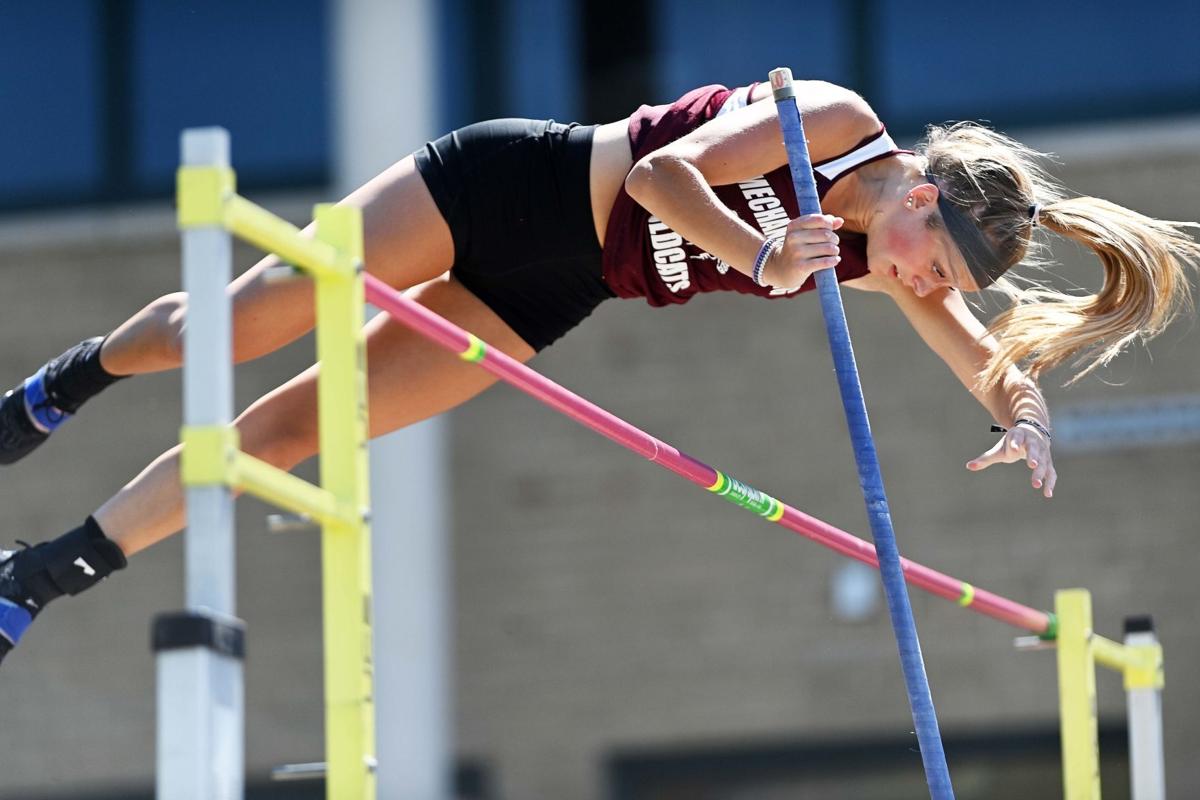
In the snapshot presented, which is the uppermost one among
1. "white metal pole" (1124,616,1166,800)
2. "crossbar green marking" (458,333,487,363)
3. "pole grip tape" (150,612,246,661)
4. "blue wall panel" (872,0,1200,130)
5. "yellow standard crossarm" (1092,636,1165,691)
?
"blue wall panel" (872,0,1200,130)

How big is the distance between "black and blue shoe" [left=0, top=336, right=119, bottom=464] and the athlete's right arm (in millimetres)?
1067

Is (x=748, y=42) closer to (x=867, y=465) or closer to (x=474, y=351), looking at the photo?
(x=867, y=465)

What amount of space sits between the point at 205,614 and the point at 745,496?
1.47 m

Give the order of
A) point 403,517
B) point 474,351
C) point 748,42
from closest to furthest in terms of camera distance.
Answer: point 474,351 → point 403,517 → point 748,42

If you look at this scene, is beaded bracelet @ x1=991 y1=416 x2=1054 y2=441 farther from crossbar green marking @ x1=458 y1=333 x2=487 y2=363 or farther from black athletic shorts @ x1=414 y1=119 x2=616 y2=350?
crossbar green marking @ x1=458 y1=333 x2=487 y2=363

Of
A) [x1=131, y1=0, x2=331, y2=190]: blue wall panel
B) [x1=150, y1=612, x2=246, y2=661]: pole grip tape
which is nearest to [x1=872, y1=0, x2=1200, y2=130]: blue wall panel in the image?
[x1=131, y1=0, x2=331, y2=190]: blue wall panel

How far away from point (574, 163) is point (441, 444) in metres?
4.55

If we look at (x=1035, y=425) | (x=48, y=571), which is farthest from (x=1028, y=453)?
(x=48, y=571)

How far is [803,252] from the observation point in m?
2.97

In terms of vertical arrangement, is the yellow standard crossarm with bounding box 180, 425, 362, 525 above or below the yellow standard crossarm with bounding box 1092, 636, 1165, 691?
below

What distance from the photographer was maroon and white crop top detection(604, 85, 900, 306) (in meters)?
3.30

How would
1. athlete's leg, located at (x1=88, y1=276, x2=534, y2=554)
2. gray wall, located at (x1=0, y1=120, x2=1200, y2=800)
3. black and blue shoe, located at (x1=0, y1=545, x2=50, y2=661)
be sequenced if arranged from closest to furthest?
black and blue shoe, located at (x1=0, y1=545, x2=50, y2=661) → athlete's leg, located at (x1=88, y1=276, x2=534, y2=554) → gray wall, located at (x1=0, y1=120, x2=1200, y2=800)

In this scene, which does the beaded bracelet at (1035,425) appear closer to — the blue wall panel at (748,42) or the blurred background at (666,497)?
the blurred background at (666,497)

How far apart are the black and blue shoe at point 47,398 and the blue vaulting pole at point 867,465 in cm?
132
